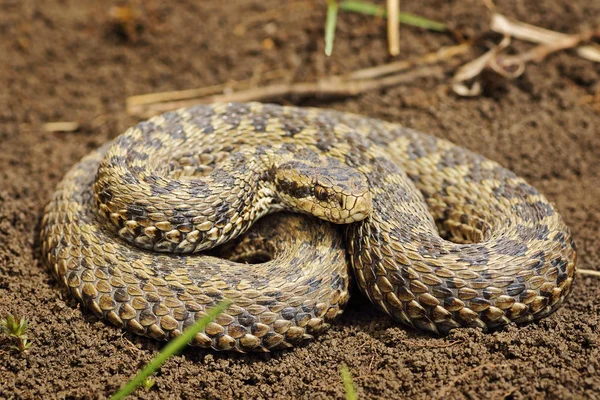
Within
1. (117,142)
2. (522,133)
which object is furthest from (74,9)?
(522,133)

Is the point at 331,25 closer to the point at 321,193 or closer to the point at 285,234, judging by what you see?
the point at 321,193

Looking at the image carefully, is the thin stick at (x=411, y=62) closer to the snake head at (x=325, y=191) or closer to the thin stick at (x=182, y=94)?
the thin stick at (x=182, y=94)

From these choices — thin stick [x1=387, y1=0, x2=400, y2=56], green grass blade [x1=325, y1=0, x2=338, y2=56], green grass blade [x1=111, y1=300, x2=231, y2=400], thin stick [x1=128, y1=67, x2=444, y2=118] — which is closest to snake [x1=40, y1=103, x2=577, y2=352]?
green grass blade [x1=111, y1=300, x2=231, y2=400]

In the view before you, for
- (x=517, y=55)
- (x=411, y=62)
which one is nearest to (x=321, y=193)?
(x=411, y=62)

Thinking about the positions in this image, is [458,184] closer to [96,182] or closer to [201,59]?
[96,182]

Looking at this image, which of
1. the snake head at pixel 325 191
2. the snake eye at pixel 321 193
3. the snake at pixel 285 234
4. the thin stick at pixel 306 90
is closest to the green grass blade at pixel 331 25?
the thin stick at pixel 306 90

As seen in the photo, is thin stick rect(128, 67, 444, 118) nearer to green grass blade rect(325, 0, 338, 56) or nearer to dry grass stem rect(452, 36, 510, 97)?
dry grass stem rect(452, 36, 510, 97)

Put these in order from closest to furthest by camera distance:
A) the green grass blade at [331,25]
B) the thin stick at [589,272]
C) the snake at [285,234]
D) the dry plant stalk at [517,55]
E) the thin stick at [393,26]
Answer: the snake at [285,234], the thin stick at [589,272], the green grass blade at [331,25], the dry plant stalk at [517,55], the thin stick at [393,26]
